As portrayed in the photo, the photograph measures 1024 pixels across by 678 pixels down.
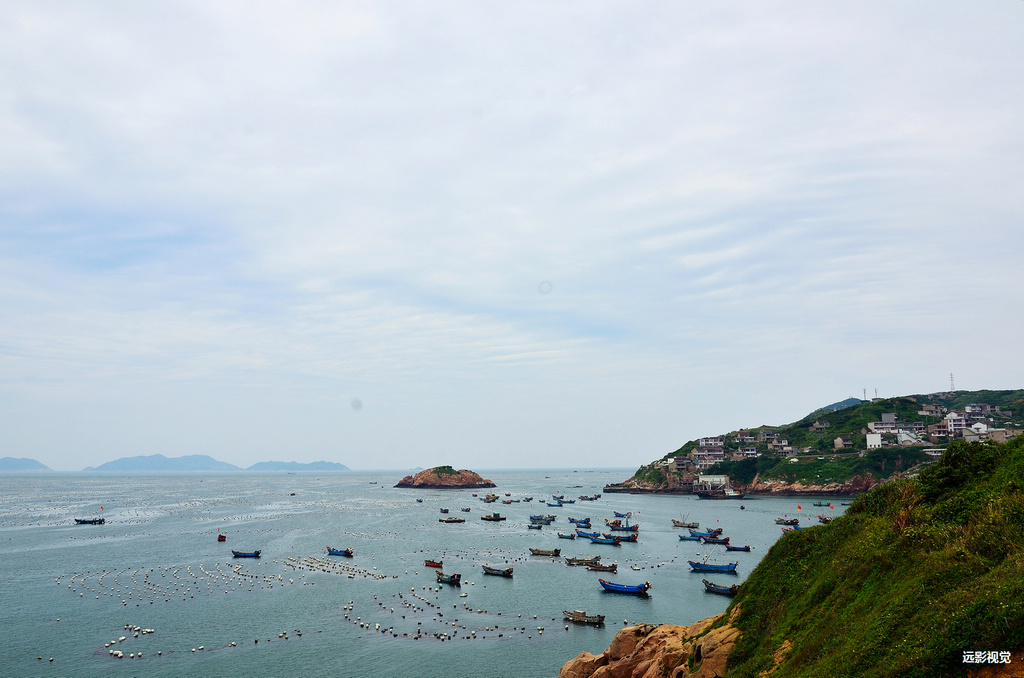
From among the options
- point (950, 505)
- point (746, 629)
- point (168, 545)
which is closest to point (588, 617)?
point (746, 629)

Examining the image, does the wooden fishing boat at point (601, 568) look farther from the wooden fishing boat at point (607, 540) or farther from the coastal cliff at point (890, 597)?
the coastal cliff at point (890, 597)

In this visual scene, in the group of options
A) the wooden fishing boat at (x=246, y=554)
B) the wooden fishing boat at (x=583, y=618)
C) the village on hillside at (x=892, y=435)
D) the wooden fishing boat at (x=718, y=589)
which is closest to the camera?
the wooden fishing boat at (x=583, y=618)

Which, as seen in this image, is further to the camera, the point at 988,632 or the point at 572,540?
the point at 572,540

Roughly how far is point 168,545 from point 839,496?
528 ft

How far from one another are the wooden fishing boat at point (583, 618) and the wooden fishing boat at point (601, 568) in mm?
22480

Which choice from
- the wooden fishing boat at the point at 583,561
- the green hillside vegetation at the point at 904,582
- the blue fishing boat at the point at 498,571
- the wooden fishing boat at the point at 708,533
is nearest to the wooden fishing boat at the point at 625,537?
the wooden fishing boat at the point at 708,533

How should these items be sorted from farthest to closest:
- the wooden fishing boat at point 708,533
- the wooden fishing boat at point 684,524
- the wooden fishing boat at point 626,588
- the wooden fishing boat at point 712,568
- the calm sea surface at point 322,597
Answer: the wooden fishing boat at point 684,524, the wooden fishing boat at point 708,533, the wooden fishing boat at point 712,568, the wooden fishing boat at point 626,588, the calm sea surface at point 322,597

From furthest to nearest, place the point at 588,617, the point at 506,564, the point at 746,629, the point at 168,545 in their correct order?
1. the point at 168,545
2. the point at 506,564
3. the point at 588,617
4. the point at 746,629

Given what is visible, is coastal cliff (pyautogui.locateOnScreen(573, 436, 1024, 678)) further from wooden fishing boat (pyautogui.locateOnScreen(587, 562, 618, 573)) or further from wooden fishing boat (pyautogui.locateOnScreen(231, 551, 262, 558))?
wooden fishing boat (pyautogui.locateOnScreen(231, 551, 262, 558))

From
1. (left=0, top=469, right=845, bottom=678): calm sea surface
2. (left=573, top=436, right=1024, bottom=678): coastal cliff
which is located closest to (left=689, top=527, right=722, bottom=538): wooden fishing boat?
(left=0, top=469, right=845, bottom=678): calm sea surface

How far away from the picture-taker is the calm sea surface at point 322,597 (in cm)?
4553

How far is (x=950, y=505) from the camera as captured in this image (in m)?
23.6

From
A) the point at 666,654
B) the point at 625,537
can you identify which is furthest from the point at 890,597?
the point at 625,537

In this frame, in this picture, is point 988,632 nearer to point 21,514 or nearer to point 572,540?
point 572,540
